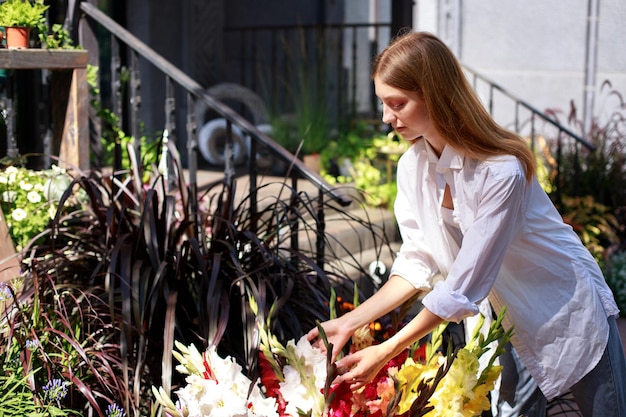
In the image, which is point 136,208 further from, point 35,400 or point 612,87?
point 612,87

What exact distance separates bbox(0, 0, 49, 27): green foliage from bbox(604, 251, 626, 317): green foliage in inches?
155

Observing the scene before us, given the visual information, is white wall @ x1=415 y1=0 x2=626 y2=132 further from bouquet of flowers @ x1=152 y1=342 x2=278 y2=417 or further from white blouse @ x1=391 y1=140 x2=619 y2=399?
bouquet of flowers @ x1=152 y1=342 x2=278 y2=417

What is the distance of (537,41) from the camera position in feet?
26.1

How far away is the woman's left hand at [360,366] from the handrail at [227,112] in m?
1.81

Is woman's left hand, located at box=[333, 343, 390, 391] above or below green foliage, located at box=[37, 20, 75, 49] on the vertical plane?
below

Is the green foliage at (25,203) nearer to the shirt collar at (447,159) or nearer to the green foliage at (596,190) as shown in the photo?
the shirt collar at (447,159)

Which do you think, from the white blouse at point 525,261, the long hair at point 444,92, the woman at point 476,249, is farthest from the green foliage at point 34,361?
the long hair at point 444,92

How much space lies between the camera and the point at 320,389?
6.92ft

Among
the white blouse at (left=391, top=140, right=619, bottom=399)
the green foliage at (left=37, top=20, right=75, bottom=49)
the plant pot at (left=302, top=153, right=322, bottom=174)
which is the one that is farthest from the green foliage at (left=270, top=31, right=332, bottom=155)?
the white blouse at (left=391, top=140, right=619, bottom=399)

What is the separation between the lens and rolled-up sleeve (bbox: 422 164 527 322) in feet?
7.07

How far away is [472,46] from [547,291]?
6127mm

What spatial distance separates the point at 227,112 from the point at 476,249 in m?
2.33

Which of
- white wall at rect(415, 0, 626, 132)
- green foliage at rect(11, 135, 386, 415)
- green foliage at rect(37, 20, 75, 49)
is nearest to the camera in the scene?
green foliage at rect(11, 135, 386, 415)

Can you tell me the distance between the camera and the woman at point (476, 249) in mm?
2182
